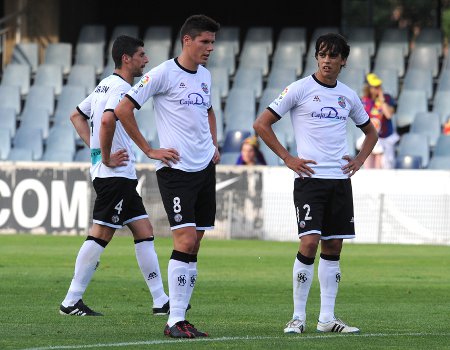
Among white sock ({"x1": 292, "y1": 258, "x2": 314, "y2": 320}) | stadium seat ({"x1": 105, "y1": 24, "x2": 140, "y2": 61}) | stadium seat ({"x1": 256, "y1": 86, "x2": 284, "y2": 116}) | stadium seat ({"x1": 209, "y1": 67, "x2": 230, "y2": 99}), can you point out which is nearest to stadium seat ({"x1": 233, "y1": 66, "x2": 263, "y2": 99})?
stadium seat ({"x1": 209, "y1": 67, "x2": 230, "y2": 99})

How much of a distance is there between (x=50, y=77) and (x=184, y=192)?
18.0 meters

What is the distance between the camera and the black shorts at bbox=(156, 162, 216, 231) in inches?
348

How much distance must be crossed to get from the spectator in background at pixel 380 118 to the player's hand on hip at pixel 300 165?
454 inches

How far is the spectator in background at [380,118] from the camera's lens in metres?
20.7

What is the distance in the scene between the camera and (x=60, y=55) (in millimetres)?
27250

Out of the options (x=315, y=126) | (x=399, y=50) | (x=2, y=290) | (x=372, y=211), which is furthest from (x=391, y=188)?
(x=315, y=126)

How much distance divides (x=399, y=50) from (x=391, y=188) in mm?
7091

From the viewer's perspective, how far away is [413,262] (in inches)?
651

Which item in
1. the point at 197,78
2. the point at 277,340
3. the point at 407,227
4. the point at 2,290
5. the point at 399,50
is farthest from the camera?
the point at 399,50

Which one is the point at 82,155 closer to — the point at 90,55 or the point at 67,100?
the point at 67,100

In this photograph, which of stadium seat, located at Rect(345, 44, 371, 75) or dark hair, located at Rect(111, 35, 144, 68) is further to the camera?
stadium seat, located at Rect(345, 44, 371, 75)

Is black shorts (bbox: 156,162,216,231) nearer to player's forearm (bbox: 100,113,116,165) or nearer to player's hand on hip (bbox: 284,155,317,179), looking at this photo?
→ player's hand on hip (bbox: 284,155,317,179)

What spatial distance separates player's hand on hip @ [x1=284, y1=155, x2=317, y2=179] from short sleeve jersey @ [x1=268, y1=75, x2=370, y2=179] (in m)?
0.04

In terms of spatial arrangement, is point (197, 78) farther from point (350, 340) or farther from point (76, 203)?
point (76, 203)
